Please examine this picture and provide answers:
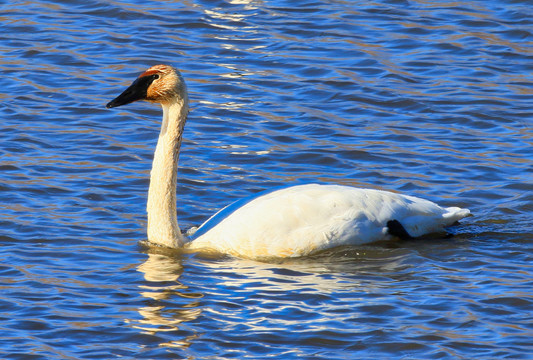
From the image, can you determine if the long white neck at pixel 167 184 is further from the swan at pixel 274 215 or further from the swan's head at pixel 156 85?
the swan's head at pixel 156 85

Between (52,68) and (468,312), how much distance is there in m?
7.81

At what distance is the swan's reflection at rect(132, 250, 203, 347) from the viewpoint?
7.98m

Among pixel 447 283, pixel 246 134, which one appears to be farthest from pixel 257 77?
pixel 447 283

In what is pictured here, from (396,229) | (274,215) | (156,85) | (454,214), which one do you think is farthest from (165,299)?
(454,214)

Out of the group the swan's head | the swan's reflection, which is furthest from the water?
the swan's head

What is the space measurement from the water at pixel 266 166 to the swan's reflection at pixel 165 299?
2cm

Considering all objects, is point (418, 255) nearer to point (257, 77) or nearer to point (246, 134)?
point (246, 134)

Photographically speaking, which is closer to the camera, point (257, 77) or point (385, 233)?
point (385, 233)

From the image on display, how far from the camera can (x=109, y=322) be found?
798 cm

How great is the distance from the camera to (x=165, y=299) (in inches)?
335

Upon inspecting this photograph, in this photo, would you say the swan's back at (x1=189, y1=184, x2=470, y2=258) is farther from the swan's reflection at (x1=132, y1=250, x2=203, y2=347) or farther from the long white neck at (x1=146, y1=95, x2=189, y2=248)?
the swan's reflection at (x1=132, y1=250, x2=203, y2=347)

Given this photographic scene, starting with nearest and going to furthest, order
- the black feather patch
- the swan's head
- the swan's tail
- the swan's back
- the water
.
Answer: the water
the swan's back
the black feather patch
the swan's head
the swan's tail

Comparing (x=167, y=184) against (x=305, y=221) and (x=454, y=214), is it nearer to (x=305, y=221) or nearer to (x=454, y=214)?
(x=305, y=221)

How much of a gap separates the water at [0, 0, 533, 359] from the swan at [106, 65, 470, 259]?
0.15 metres
